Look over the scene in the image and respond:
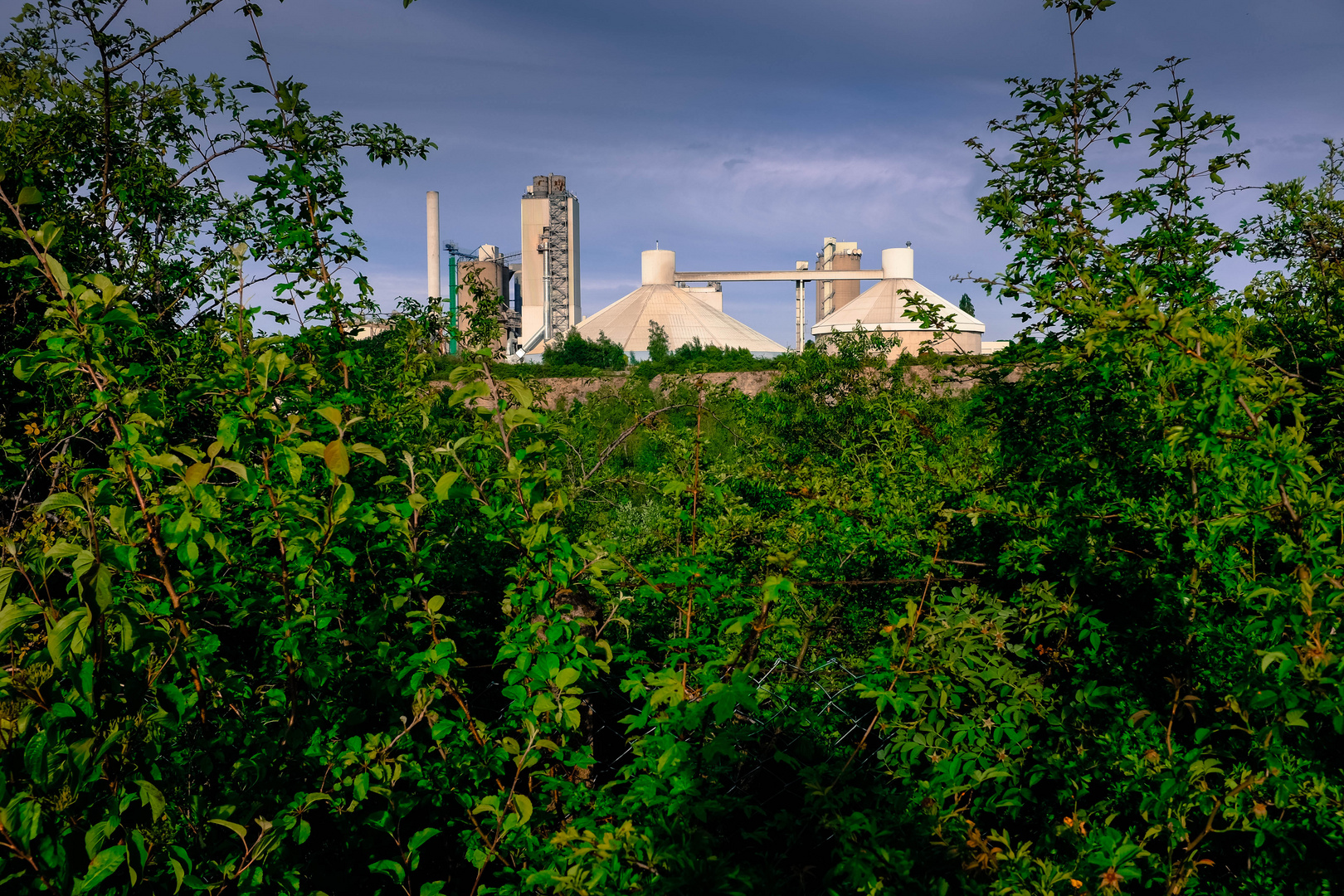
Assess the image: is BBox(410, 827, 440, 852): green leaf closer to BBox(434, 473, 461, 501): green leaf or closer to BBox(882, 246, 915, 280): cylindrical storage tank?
BBox(434, 473, 461, 501): green leaf

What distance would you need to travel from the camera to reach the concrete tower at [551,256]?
40.0 meters

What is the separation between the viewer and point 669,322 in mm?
39469

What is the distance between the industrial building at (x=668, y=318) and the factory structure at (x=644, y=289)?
5 cm

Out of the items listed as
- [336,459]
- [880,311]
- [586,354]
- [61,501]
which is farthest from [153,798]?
[880,311]

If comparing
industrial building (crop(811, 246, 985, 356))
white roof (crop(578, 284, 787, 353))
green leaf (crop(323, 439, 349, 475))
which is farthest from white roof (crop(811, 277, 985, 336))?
green leaf (crop(323, 439, 349, 475))

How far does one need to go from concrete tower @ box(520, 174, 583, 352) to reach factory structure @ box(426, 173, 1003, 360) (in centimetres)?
4

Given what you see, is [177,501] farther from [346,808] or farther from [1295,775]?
[1295,775]

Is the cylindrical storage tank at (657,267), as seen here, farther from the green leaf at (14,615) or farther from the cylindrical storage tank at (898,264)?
the green leaf at (14,615)

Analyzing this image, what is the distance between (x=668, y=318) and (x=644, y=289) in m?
3.02

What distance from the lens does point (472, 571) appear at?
8.16 feet

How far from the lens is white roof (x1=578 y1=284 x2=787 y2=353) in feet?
127

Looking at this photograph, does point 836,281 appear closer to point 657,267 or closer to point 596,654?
point 657,267

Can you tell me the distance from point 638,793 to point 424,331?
107 inches

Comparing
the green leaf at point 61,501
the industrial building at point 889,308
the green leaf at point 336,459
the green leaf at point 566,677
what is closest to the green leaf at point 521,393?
the green leaf at point 336,459
